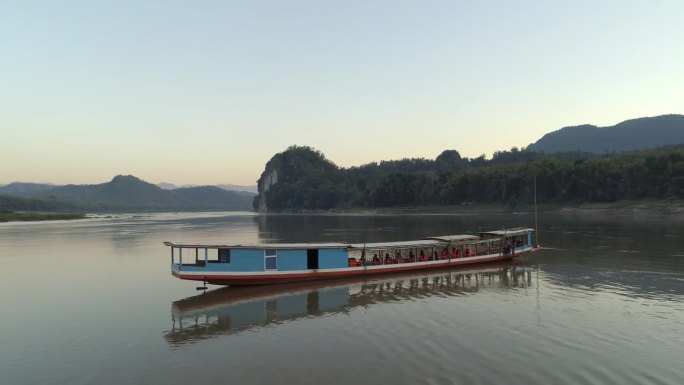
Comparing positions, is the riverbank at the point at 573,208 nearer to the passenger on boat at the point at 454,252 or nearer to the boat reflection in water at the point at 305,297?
the passenger on boat at the point at 454,252

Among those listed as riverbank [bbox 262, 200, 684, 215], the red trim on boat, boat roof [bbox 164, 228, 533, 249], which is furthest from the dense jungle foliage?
the red trim on boat

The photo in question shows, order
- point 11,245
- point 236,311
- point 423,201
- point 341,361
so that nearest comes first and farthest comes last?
point 341,361
point 236,311
point 11,245
point 423,201

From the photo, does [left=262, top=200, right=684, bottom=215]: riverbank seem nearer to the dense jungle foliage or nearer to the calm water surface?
the dense jungle foliage

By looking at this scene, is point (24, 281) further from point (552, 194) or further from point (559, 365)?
point (552, 194)

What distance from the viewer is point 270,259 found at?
31938 mm

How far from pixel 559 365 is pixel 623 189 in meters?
123

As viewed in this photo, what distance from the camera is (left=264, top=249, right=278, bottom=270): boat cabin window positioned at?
3184 centimetres

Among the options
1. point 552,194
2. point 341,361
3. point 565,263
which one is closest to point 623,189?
point 552,194

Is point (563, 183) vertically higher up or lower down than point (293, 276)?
higher up

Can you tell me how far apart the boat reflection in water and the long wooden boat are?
0.79 meters

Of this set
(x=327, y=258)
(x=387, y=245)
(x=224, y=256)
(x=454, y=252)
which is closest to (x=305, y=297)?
(x=327, y=258)

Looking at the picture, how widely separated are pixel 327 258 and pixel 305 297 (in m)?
5.42

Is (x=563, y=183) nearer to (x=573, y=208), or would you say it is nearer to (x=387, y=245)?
(x=573, y=208)

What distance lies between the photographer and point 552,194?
13488cm
